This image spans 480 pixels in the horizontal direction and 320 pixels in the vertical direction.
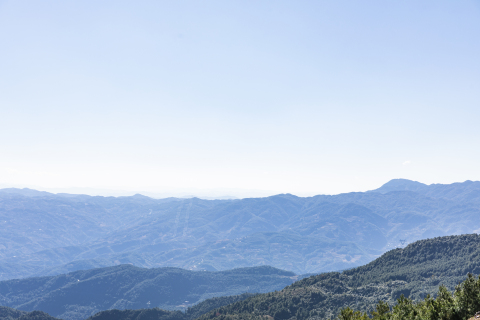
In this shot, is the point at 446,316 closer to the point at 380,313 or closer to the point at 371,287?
the point at 380,313

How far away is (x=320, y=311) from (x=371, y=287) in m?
46.0

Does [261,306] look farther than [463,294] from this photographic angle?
Yes

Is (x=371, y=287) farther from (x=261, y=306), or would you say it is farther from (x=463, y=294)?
(x=463, y=294)

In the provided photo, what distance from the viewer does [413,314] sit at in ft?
189

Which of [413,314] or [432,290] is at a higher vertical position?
→ [413,314]

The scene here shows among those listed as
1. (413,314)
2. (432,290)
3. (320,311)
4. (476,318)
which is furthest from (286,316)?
(476,318)

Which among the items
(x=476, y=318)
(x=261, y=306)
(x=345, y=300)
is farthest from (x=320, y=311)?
(x=476, y=318)

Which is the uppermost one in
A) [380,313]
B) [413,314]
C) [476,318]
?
[476,318]

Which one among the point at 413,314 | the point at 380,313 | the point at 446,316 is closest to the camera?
the point at 446,316

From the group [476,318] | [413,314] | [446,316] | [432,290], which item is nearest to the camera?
[476,318]

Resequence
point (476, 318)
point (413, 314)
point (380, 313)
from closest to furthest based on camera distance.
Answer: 1. point (476, 318)
2. point (413, 314)
3. point (380, 313)

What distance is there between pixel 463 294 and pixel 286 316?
15003 cm

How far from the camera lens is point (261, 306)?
197 m

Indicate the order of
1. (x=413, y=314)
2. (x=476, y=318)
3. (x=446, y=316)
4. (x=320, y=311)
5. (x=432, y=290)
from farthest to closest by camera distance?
(x=432, y=290), (x=320, y=311), (x=413, y=314), (x=446, y=316), (x=476, y=318)
